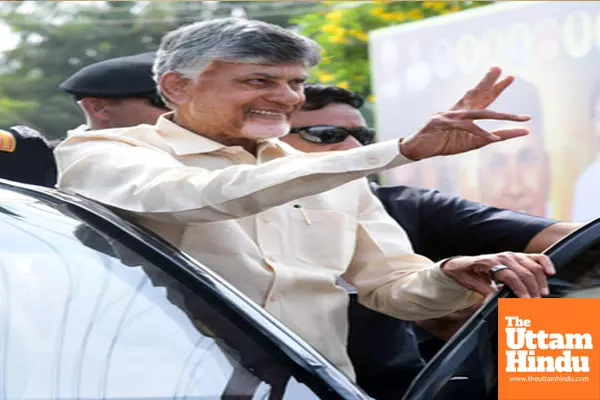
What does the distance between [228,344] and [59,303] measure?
0.27m

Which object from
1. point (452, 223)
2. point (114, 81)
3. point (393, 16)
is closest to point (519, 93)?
point (114, 81)

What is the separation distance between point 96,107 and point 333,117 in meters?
0.90

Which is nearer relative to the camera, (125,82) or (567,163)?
(125,82)

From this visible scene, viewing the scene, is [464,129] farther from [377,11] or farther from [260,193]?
[377,11]

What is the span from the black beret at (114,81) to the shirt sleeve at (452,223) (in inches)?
47.2

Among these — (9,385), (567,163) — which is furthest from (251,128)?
(567,163)

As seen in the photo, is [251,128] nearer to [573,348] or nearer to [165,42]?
[165,42]

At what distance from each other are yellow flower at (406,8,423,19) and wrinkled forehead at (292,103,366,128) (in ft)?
22.3

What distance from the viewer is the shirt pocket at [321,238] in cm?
262

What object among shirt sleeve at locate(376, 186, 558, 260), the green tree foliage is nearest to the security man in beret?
shirt sleeve at locate(376, 186, 558, 260)

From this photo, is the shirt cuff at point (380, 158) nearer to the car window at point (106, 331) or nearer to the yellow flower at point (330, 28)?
the car window at point (106, 331)

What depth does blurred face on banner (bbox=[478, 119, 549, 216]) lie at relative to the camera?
699 centimetres

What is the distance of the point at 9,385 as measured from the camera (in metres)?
1.72

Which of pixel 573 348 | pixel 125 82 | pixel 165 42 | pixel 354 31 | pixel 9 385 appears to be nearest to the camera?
pixel 9 385
